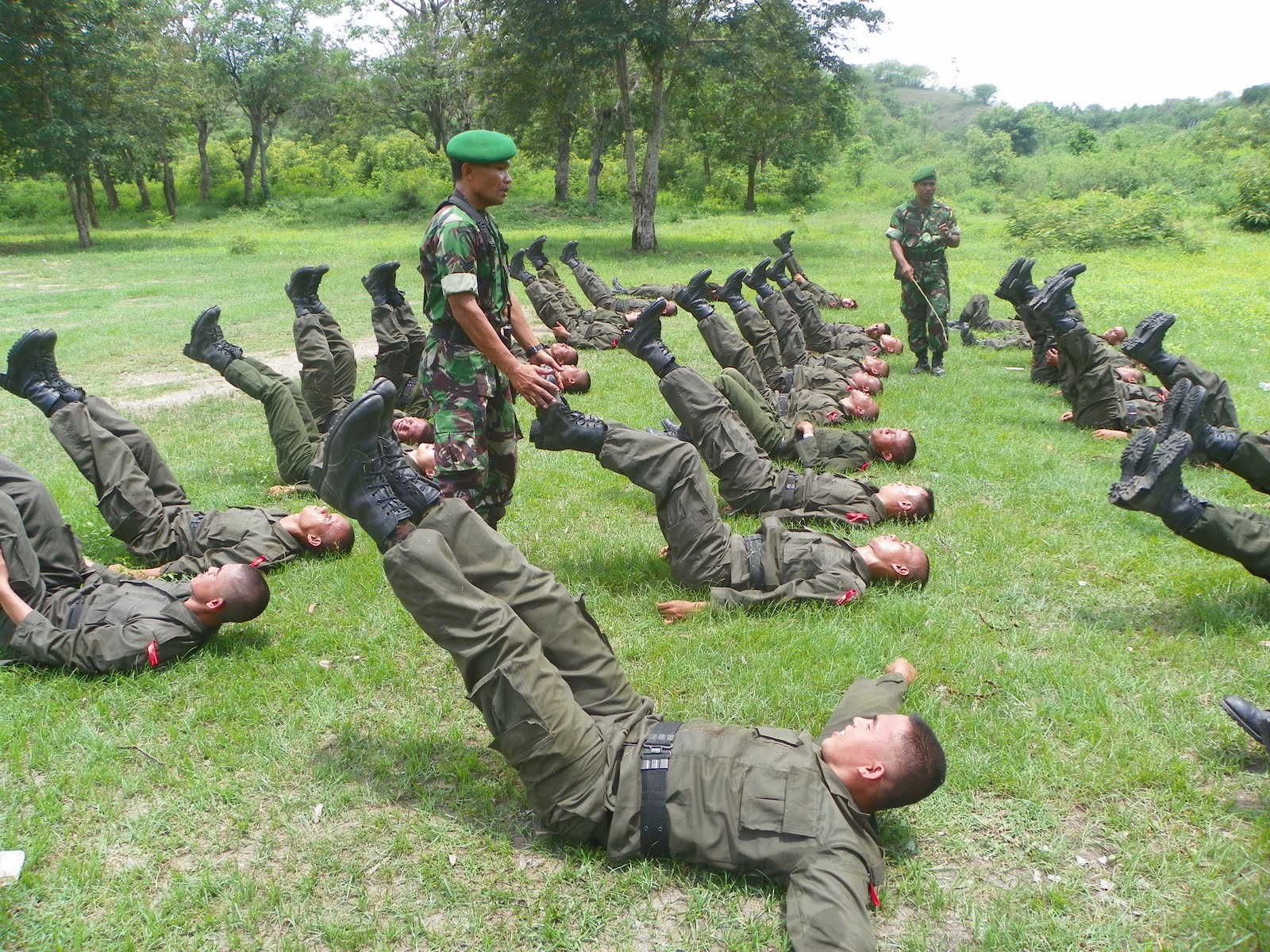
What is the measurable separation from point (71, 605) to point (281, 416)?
2.34 meters

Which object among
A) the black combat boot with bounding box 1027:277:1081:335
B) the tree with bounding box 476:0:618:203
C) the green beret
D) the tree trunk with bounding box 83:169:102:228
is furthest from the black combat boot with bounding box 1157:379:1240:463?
the tree trunk with bounding box 83:169:102:228

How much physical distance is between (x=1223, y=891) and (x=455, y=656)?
8.53ft

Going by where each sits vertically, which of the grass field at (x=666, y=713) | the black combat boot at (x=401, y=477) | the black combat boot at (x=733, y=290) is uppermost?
the black combat boot at (x=733, y=290)

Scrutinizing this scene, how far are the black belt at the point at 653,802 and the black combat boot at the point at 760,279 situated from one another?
6.33m

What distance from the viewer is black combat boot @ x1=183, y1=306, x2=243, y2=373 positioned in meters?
6.21

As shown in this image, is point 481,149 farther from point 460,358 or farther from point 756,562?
point 756,562

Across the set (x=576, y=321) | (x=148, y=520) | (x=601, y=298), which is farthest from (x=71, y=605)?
(x=601, y=298)

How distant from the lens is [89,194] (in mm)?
30578

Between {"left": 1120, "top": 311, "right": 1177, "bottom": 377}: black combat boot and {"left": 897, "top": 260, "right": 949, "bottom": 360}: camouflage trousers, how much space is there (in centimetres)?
447

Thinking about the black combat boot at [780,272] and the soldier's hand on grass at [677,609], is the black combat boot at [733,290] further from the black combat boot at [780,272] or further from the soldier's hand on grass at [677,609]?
the soldier's hand on grass at [677,609]

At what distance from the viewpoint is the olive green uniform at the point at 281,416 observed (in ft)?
20.6

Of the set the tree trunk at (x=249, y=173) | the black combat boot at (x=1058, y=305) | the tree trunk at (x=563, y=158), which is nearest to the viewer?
the black combat boot at (x=1058, y=305)

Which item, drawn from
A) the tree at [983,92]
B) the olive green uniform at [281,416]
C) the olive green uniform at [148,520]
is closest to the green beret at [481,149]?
the olive green uniform at [148,520]

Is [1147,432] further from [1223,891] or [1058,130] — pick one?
[1058,130]
